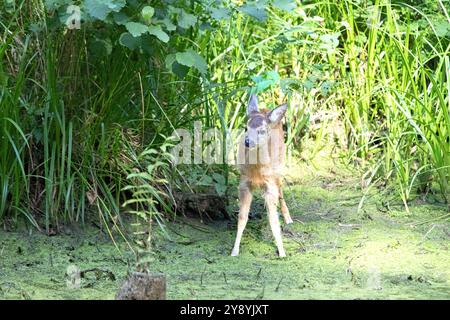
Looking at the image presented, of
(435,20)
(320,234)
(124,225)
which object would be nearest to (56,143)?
(124,225)

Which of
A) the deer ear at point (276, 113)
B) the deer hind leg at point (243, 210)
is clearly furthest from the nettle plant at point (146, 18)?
the deer hind leg at point (243, 210)

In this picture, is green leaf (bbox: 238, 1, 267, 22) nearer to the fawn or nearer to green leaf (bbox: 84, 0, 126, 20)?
the fawn

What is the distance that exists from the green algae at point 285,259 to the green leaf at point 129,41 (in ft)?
4.08

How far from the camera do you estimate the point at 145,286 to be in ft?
13.8

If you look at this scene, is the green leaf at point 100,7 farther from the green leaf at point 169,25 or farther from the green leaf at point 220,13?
the green leaf at point 220,13

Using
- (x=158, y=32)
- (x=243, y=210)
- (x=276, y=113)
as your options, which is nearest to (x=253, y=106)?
(x=276, y=113)

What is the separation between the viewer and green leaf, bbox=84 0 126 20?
5223mm

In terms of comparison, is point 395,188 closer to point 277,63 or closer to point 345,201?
point 345,201

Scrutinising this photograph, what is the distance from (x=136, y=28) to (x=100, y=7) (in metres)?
0.23

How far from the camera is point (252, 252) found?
5.82 m

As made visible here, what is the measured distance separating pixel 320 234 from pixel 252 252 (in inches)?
23.6

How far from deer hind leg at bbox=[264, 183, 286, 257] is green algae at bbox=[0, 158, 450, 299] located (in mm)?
99

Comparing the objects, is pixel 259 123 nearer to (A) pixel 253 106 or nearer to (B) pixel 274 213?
(A) pixel 253 106

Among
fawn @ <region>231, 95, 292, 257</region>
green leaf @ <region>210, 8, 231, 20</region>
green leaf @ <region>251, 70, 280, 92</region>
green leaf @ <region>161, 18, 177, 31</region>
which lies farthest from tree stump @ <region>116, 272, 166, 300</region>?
green leaf @ <region>251, 70, 280, 92</region>
